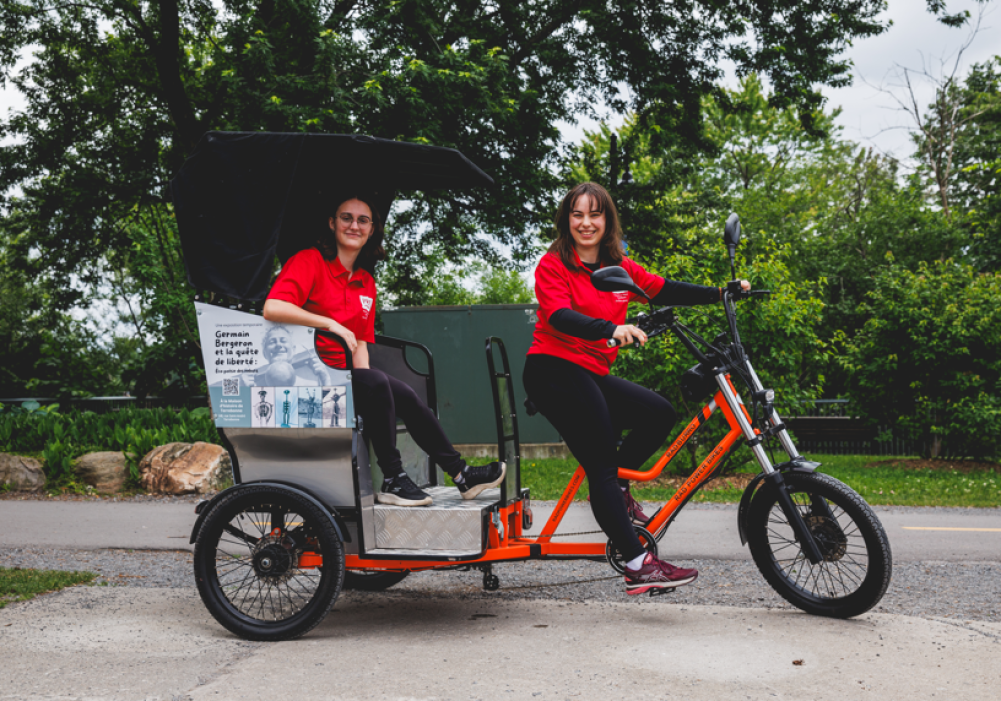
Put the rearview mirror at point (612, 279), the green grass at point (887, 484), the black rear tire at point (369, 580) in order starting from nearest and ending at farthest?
1. the rearview mirror at point (612, 279)
2. the black rear tire at point (369, 580)
3. the green grass at point (887, 484)

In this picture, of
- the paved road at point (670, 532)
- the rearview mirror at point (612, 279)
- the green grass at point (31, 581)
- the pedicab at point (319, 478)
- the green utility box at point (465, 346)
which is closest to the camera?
the rearview mirror at point (612, 279)

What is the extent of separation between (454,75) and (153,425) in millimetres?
6155

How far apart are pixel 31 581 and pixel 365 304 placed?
254cm

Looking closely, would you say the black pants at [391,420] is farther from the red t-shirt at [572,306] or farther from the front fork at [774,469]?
the front fork at [774,469]

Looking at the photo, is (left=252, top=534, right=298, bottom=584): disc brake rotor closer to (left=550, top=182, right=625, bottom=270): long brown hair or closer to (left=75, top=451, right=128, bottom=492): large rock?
(left=550, top=182, right=625, bottom=270): long brown hair

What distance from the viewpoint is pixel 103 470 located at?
391 inches

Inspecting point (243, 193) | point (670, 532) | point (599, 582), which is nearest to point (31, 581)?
point (243, 193)

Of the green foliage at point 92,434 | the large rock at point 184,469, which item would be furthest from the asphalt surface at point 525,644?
the green foliage at point 92,434

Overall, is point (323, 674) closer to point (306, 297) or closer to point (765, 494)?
point (306, 297)

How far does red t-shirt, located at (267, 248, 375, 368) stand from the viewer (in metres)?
3.86

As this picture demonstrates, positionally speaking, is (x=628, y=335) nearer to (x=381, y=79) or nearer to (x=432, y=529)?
(x=432, y=529)

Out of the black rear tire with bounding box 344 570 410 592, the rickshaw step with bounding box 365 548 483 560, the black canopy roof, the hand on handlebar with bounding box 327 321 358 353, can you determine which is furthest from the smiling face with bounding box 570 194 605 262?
Result: the black rear tire with bounding box 344 570 410 592

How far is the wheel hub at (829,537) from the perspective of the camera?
3670 millimetres

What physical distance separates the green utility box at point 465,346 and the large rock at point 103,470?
550cm
